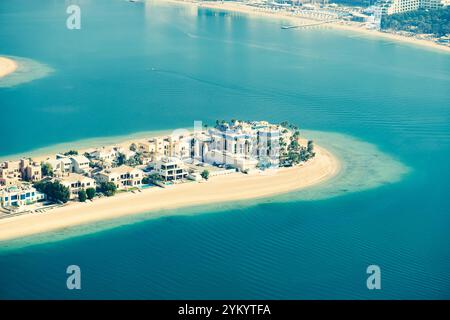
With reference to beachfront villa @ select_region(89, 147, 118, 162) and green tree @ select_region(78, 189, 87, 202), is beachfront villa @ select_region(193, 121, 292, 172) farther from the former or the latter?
green tree @ select_region(78, 189, 87, 202)

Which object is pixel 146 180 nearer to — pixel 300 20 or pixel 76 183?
pixel 76 183

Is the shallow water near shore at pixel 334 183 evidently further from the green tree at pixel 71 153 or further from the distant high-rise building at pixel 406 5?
the distant high-rise building at pixel 406 5

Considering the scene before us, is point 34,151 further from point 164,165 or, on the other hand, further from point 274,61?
point 274,61

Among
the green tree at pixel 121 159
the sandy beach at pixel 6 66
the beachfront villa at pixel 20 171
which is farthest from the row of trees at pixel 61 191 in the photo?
the sandy beach at pixel 6 66

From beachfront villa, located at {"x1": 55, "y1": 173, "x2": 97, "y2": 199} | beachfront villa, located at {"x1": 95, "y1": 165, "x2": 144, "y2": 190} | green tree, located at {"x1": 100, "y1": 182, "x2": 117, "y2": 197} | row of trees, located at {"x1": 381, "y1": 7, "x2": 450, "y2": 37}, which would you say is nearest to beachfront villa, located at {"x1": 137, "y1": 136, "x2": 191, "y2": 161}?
beachfront villa, located at {"x1": 95, "y1": 165, "x2": 144, "y2": 190}

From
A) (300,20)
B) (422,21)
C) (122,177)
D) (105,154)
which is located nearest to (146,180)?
(122,177)

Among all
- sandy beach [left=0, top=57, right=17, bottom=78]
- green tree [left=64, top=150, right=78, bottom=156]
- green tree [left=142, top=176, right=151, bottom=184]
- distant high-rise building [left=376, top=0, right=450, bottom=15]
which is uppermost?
distant high-rise building [left=376, top=0, right=450, bottom=15]
